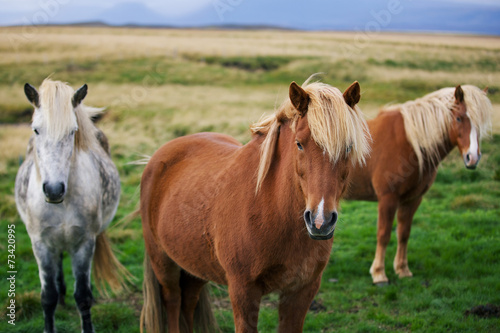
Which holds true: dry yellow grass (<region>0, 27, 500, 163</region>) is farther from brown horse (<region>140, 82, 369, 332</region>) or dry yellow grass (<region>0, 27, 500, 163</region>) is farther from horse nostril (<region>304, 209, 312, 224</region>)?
horse nostril (<region>304, 209, 312, 224</region>)

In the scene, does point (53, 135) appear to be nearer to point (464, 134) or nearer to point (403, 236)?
point (403, 236)

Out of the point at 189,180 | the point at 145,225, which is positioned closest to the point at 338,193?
the point at 189,180

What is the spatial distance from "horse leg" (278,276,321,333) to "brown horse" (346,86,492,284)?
2.65 m

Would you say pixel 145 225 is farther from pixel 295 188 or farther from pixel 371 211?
pixel 371 211

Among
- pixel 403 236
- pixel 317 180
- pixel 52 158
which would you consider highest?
pixel 317 180

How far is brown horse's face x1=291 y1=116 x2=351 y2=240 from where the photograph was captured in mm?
1927

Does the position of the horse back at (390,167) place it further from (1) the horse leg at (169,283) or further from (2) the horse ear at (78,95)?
(2) the horse ear at (78,95)

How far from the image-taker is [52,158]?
3.46 meters

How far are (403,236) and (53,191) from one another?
14.4 ft

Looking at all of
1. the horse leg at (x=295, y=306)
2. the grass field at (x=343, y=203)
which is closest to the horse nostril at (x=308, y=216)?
the grass field at (x=343, y=203)

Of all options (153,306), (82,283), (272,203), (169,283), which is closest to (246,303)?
(272,203)

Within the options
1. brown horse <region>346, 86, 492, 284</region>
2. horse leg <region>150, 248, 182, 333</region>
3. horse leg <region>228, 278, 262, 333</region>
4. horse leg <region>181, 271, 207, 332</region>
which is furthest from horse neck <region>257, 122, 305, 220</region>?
brown horse <region>346, 86, 492, 284</region>

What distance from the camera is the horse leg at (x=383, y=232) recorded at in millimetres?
5277

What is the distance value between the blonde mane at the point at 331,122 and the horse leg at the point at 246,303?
2.17 ft
